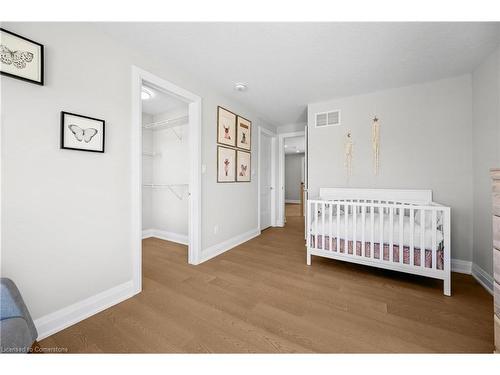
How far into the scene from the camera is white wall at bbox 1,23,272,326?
45.8 inches

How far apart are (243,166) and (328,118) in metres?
1.46

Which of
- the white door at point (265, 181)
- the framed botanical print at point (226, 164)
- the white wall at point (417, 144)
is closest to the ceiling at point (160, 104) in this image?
the framed botanical print at point (226, 164)

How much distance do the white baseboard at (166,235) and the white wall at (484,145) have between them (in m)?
3.49

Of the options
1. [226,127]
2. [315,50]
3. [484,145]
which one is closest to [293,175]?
[226,127]

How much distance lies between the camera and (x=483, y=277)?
6.32 ft

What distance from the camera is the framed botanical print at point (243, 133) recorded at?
309cm

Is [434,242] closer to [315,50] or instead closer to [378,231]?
[378,231]

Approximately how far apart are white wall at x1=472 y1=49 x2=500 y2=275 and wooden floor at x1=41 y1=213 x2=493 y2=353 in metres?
0.38

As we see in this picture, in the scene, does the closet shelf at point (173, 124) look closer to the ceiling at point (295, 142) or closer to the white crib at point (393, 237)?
the white crib at point (393, 237)

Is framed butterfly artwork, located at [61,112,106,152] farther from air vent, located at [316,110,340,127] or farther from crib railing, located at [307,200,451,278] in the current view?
air vent, located at [316,110,340,127]

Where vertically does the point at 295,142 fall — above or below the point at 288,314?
above
